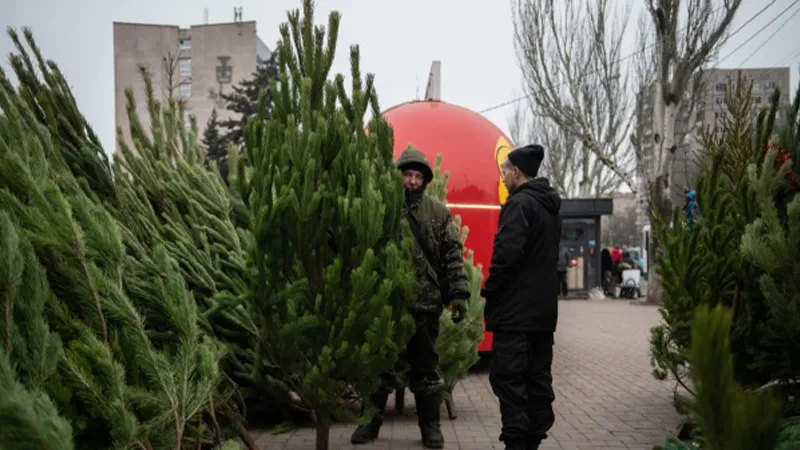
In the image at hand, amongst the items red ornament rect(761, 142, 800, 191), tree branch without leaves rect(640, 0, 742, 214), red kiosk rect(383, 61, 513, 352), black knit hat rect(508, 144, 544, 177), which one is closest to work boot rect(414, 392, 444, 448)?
black knit hat rect(508, 144, 544, 177)

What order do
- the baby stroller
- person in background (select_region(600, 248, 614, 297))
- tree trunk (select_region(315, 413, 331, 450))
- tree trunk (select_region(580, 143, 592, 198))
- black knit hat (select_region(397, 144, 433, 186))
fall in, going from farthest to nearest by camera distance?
1. tree trunk (select_region(580, 143, 592, 198))
2. person in background (select_region(600, 248, 614, 297))
3. the baby stroller
4. black knit hat (select_region(397, 144, 433, 186))
5. tree trunk (select_region(315, 413, 331, 450))

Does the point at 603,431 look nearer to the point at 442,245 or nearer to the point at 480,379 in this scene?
the point at 442,245

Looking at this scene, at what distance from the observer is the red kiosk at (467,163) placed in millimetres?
8250

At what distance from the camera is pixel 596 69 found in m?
25.3

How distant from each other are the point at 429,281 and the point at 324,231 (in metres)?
1.34

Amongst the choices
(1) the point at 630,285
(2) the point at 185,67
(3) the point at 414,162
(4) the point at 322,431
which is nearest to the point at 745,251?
(3) the point at 414,162

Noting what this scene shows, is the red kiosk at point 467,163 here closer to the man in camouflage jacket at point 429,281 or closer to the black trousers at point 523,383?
the man in camouflage jacket at point 429,281

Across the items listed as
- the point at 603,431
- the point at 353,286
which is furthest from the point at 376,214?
the point at 603,431

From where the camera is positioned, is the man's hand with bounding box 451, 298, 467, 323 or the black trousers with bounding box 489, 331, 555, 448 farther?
the man's hand with bounding box 451, 298, 467, 323

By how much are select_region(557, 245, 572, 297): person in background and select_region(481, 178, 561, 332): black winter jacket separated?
62.1 ft

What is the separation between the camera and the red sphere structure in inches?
325

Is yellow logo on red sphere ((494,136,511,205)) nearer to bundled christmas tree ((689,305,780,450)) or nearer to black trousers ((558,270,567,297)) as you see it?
bundled christmas tree ((689,305,780,450))

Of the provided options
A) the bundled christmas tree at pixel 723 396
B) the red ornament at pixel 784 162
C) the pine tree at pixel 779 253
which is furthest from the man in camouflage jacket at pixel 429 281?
the bundled christmas tree at pixel 723 396

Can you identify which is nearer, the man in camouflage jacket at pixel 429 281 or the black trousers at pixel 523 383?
the black trousers at pixel 523 383
